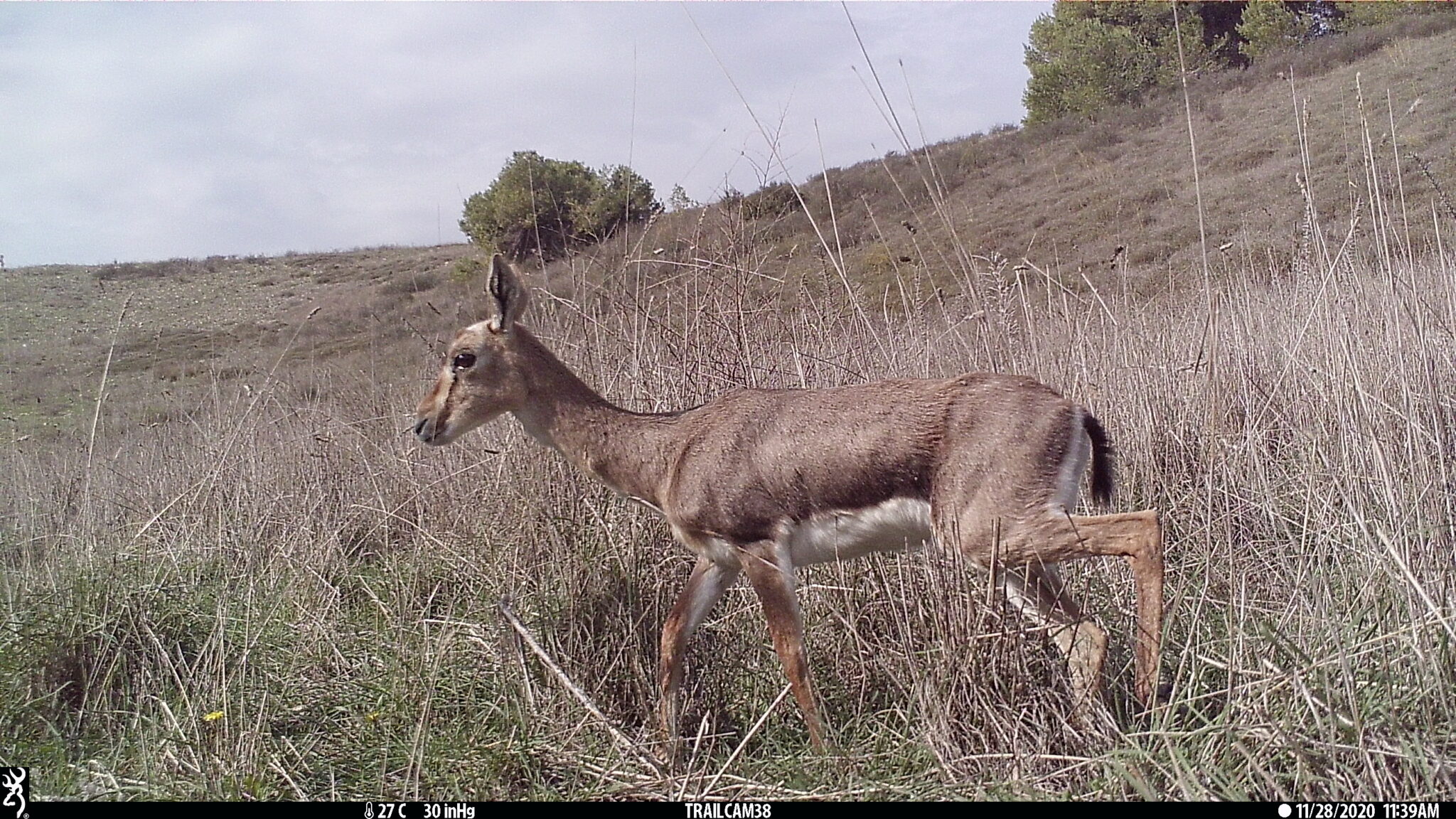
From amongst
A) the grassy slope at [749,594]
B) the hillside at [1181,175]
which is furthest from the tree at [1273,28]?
the grassy slope at [749,594]

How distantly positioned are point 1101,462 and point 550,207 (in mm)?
5745

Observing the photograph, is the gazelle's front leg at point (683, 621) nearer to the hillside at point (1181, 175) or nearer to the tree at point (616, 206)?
the tree at point (616, 206)

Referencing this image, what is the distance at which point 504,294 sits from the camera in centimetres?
446

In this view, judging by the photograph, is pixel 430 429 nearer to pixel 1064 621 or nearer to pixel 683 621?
pixel 683 621

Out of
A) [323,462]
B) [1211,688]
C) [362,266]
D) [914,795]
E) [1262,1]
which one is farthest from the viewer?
[1262,1]

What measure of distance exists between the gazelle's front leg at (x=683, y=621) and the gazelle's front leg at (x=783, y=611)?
0.26m

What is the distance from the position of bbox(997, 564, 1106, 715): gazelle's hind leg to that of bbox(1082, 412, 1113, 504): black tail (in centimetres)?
36

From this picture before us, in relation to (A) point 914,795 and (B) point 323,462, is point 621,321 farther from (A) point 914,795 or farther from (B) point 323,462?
(B) point 323,462

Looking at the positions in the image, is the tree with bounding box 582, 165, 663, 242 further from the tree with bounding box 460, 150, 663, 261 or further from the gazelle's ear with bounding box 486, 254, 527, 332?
the gazelle's ear with bounding box 486, 254, 527, 332

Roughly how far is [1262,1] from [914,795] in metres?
44.2

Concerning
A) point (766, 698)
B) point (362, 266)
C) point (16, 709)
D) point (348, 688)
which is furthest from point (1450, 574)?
point (362, 266)

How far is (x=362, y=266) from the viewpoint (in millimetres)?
32250
